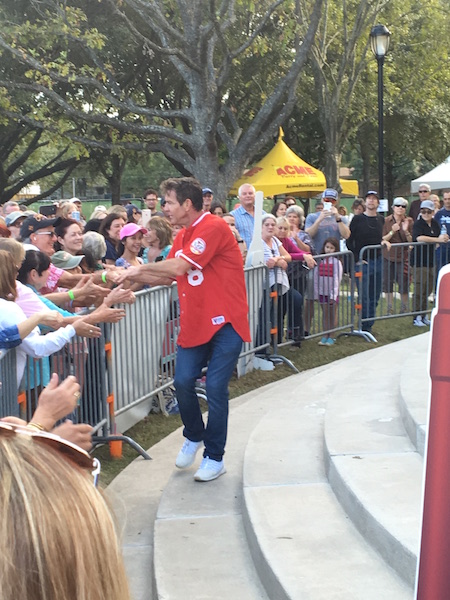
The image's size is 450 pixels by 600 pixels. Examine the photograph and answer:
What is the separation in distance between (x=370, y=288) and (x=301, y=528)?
7.65 m

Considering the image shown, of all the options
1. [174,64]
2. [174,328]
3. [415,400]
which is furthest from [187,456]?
[174,64]

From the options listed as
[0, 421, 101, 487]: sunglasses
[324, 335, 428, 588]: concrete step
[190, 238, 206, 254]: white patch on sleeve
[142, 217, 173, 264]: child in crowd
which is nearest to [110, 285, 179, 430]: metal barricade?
[142, 217, 173, 264]: child in crowd

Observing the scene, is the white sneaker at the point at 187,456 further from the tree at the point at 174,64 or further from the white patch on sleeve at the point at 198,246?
the tree at the point at 174,64

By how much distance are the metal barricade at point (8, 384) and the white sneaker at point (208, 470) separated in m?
1.30

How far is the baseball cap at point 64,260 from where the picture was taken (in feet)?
23.3

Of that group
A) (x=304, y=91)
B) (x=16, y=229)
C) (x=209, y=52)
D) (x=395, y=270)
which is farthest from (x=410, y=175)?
(x=16, y=229)

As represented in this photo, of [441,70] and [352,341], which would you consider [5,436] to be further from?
[441,70]

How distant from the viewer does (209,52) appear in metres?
19.0

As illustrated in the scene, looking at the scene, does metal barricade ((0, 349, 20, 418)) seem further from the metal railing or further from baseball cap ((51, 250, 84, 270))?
baseball cap ((51, 250, 84, 270))

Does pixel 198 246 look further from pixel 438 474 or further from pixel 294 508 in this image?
pixel 438 474

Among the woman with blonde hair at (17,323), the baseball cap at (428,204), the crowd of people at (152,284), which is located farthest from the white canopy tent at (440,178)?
the woman with blonde hair at (17,323)

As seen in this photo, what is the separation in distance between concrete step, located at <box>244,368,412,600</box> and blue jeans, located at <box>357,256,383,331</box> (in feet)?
17.3

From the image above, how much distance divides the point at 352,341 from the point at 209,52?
9.86 meters

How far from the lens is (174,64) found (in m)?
19.6
